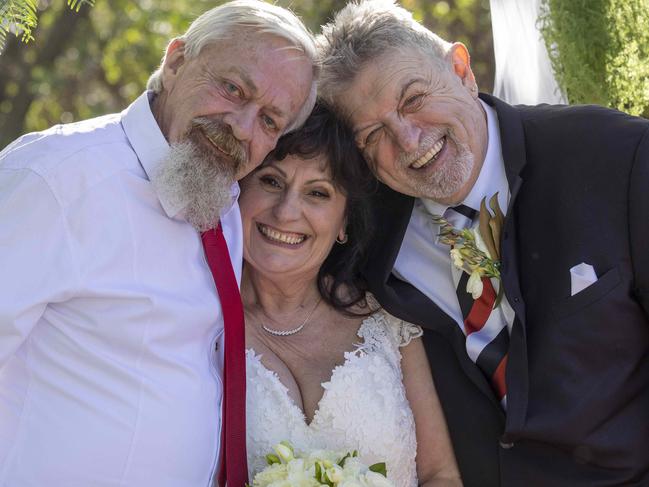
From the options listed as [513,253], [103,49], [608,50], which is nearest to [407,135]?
[513,253]

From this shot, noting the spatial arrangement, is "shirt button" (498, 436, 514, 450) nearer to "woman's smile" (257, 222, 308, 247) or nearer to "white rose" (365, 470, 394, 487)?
"white rose" (365, 470, 394, 487)

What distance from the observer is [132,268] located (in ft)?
10.0

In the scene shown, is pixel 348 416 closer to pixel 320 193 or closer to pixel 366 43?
pixel 320 193

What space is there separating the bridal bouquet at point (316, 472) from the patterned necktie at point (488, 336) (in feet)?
1.96

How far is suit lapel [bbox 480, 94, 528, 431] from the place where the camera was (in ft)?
11.3

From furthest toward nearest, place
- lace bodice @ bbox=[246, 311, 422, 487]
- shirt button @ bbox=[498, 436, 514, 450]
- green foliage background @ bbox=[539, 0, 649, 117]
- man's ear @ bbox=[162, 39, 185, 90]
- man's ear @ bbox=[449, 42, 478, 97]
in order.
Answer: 1. green foliage background @ bbox=[539, 0, 649, 117]
2. man's ear @ bbox=[449, 42, 478, 97]
3. lace bodice @ bbox=[246, 311, 422, 487]
4. shirt button @ bbox=[498, 436, 514, 450]
5. man's ear @ bbox=[162, 39, 185, 90]

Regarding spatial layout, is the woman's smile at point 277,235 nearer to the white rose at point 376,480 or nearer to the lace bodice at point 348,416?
the lace bodice at point 348,416

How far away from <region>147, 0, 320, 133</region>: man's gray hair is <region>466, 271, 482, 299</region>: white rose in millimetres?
1013

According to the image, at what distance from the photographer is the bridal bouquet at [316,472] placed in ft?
10.2

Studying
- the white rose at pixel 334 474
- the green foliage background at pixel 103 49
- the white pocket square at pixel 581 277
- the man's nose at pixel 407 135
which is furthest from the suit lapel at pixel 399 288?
the green foliage background at pixel 103 49

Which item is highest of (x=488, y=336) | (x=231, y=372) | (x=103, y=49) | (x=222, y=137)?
(x=222, y=137)

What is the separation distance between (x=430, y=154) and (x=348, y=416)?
3.53 feet

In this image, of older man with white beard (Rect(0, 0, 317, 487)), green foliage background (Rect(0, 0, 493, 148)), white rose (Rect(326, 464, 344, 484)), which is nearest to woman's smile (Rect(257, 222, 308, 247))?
older man with white beard (Rect(0, 0, 317, 487))

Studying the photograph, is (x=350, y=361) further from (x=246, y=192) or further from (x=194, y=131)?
(x=194, y=131)
